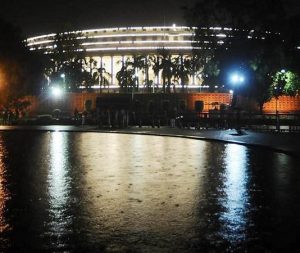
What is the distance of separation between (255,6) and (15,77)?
31.7m

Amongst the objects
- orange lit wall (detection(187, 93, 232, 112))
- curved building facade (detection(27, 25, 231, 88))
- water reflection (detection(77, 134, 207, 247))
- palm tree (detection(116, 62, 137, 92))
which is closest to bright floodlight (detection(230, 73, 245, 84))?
water reflection (detection(77, 134, 207, 247))

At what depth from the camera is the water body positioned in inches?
234

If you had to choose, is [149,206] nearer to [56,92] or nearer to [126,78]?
[56,92]

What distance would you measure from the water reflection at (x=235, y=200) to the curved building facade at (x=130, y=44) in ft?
312

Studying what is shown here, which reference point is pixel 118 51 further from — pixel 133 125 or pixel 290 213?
pixel 290 213

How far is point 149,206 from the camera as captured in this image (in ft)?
26.8

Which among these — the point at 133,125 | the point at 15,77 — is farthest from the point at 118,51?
the point at 133,125

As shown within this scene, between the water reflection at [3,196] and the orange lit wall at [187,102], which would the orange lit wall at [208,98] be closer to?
the orange lit wall at [187,102]

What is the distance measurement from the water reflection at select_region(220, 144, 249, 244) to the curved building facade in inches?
3748

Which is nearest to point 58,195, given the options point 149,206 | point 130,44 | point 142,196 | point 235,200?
point 142,196

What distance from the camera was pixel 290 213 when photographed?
760 centimetres

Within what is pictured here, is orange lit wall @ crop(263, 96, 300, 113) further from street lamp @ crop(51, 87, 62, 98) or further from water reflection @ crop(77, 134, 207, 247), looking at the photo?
water reflection @ crop(77, 134, 207, 247)

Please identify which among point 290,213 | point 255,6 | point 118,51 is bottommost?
point 290,213

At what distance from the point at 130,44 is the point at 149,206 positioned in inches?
4251
